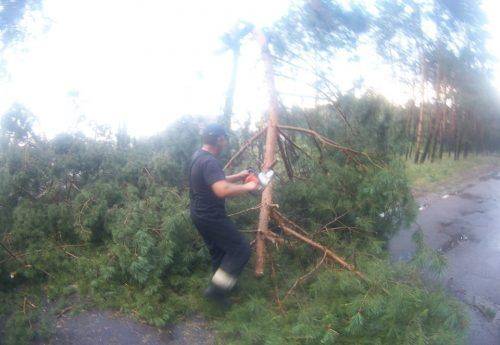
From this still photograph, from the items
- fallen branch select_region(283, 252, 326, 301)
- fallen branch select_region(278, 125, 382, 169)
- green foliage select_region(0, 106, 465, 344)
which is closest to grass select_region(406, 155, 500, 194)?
fallen branch select_region(278, 125, 382, 169)

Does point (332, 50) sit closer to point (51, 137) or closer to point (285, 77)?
point (285, 77)

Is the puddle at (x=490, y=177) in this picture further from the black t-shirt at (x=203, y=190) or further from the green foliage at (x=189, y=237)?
the black t-shirt at (x=203, y=190)

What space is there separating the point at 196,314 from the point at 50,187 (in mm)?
2415

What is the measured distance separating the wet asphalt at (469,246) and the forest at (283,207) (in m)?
1.05

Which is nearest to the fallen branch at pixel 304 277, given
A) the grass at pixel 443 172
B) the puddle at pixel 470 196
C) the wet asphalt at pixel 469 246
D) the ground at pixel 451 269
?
the ground at pixel 451 269

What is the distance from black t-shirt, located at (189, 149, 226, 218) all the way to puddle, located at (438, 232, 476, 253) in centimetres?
423

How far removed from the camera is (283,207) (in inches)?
189

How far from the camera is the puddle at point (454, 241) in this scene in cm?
635

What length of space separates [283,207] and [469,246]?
3.68 metres

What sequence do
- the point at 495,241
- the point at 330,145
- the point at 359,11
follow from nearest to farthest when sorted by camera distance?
the point at 330,145 < the point at 359,11 < the point at 495,241

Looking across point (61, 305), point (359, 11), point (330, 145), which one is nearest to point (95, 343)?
point (61, 305)

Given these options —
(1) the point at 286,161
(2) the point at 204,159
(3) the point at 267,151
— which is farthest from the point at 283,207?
(2) the point at 204,159

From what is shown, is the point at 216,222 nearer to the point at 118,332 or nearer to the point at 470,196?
the point at 118,332

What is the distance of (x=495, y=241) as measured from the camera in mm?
6867
